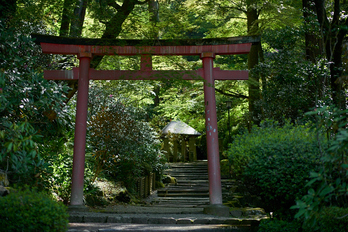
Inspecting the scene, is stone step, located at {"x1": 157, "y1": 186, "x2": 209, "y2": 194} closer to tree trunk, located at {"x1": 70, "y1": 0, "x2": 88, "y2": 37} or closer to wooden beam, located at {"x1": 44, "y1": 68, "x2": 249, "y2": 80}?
wooden beam, located at {"x1": 44, "y1": 68, "x2": 249, "y2": 80}

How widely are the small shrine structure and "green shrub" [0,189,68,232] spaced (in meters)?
13.4

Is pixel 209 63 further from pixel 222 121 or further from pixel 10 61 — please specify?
pixel 222 121

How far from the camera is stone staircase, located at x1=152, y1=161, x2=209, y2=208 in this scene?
10540 mm

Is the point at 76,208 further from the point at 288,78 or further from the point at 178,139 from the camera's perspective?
the point at 178,139

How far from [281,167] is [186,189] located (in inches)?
304

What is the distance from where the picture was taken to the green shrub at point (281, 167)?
16.0 ft

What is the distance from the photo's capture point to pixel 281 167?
498 cm

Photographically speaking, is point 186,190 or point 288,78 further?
point 186,190

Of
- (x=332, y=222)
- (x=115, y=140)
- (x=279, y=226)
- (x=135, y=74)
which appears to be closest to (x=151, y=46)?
(x=135, y=74)

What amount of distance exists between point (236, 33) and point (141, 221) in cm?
1046

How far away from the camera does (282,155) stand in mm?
5105

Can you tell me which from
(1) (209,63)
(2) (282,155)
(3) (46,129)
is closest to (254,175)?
(2) (282,155)

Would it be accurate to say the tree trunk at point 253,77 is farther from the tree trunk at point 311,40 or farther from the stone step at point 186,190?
the stone step at point 186,190

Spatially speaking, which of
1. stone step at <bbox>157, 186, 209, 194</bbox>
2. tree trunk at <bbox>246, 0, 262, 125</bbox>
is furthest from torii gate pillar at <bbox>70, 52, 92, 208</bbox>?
stone step at <bbox>157, 186, 209, 194</bbox>
